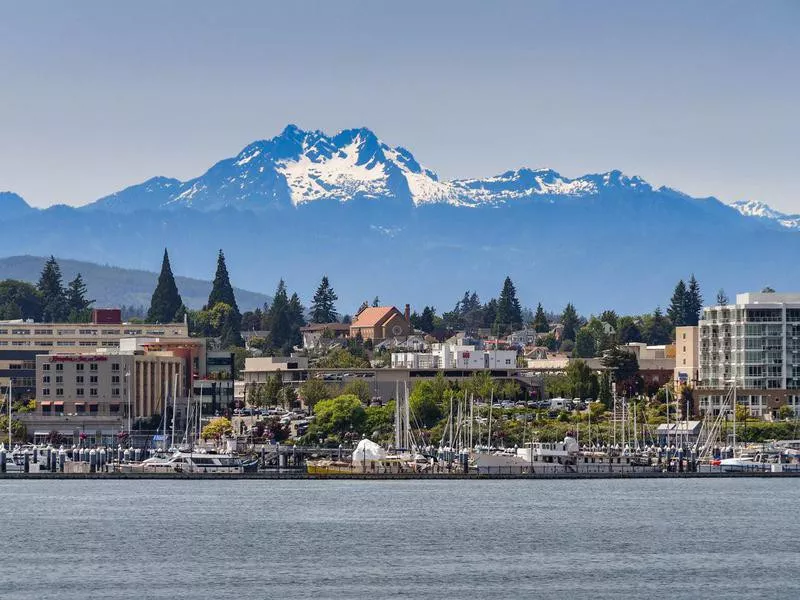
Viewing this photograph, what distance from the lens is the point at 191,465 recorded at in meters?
161

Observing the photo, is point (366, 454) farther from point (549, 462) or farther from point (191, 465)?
point (549, 462)

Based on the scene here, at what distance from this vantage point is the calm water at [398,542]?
84188 millimetres

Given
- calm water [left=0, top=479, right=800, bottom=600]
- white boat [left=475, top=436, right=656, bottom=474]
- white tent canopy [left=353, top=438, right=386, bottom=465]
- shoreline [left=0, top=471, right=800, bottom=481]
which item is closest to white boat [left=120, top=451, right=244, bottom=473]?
shoreline [left=0, top=471, right=800, bottom=481]

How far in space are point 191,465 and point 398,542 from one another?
2405 inches

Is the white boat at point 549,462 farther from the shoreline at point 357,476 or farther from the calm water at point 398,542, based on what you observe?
the calm water at point 398,542

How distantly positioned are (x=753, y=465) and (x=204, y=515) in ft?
198

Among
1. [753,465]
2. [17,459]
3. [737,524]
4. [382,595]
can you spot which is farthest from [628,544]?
[17,459]

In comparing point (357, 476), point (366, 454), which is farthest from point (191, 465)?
point (357, 476)

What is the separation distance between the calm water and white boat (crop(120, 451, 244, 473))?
37.3ft

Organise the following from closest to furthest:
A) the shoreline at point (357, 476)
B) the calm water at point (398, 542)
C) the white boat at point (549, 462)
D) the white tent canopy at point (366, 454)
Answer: the calm water at point (398, 542) → the shoreline at point (357, 476) → the white tent canopy at point (366, 454) → the white boat at point (549, 462)

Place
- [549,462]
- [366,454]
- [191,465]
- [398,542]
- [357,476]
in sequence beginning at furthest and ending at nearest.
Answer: [549,462]
[191,465]
[366,454]
[357,476]
[398,542]

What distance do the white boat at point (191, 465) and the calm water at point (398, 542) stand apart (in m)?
11.4

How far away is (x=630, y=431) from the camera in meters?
191

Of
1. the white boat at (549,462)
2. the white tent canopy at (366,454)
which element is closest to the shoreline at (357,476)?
the white tent canopy at (366,454)
